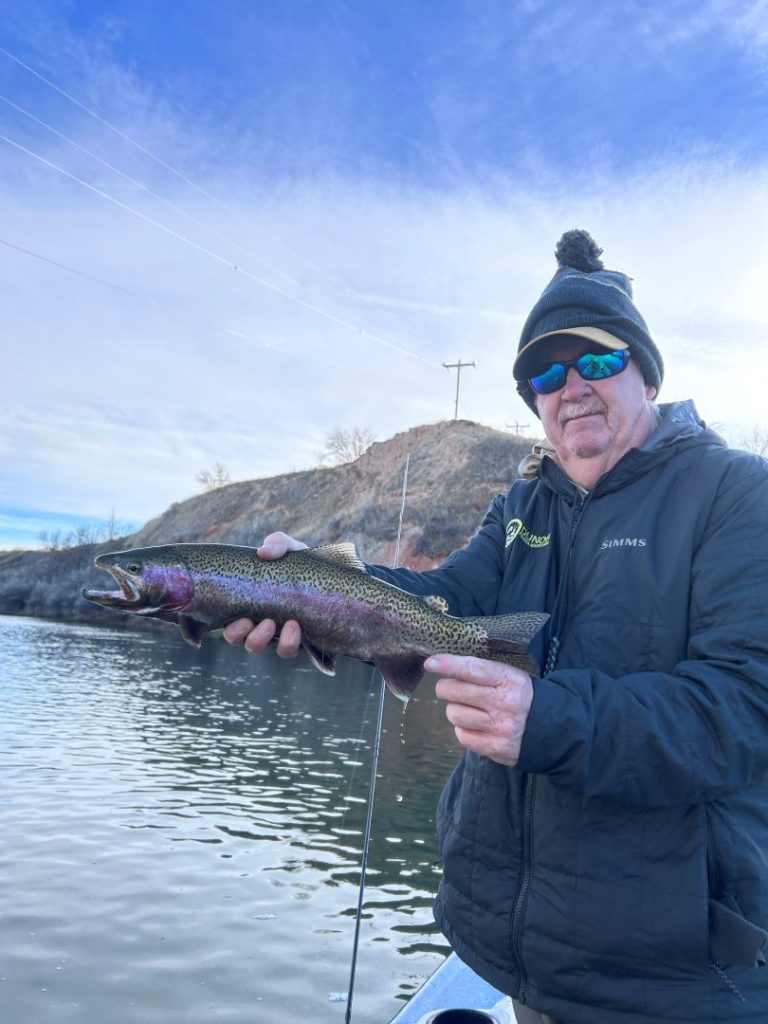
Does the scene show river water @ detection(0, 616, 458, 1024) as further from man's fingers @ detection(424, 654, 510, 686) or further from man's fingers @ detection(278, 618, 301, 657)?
man's fingers @ detection(424, 654, 510, 686)

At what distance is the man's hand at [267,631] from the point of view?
12.9ft

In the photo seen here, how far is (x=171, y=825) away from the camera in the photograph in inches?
485

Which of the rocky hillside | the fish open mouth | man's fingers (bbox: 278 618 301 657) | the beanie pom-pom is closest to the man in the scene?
the beanie pom-pom

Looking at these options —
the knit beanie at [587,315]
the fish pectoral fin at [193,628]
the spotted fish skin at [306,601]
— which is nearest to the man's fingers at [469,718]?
the spotted fish skin at [306,601]

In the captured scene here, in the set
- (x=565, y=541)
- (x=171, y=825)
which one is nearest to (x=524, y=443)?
(x=171, y=825)

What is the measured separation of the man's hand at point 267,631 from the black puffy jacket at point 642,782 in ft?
3.81

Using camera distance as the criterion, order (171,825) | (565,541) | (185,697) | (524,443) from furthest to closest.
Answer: (524,443) < (185,697) < (171,825) < (565,541)

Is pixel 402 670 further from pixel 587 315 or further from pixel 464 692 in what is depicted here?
pixel 587 315

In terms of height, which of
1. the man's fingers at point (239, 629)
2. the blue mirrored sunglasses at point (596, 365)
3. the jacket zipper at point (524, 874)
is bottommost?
the jacket zipper at point (524, 874)

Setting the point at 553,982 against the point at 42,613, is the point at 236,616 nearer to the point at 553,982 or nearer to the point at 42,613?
the point at 553,982

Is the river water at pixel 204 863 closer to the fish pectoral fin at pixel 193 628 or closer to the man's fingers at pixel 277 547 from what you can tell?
the fish pectoral fin at pixel 193 628

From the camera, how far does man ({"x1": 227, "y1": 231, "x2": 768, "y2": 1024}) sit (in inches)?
94.3

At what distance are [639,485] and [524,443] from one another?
2302 inches

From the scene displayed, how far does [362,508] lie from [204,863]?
152 feet
